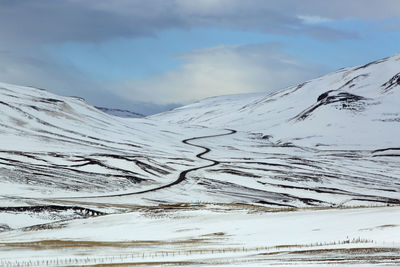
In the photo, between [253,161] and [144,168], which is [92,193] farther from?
[253,161]

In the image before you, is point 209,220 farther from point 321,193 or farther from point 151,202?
point 321,193

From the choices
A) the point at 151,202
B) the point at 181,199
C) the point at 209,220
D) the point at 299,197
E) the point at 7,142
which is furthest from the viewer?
the point at 7,142

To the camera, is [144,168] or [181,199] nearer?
[181,199]

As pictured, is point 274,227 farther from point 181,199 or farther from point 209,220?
point 181,199

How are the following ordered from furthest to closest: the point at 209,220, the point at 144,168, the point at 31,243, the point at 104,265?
the point at 144,168, the point at 209,220, the point at 31,243, the point at 104,265

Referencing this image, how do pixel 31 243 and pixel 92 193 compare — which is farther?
pixel 92 193

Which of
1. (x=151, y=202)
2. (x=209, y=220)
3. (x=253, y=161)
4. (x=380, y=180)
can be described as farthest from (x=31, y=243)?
(x=253, y=161)

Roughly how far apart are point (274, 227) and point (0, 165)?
8011 cm

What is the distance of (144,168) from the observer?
5266 inches

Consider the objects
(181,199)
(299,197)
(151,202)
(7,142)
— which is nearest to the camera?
(151,202)

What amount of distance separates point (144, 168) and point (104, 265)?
103216 mm

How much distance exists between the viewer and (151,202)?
9500 centimetres

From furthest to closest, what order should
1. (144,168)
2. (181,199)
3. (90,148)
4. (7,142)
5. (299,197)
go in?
(90,148), (7,142), (144,168), (299,197), (181,199)

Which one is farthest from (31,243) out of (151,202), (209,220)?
(151,202)
